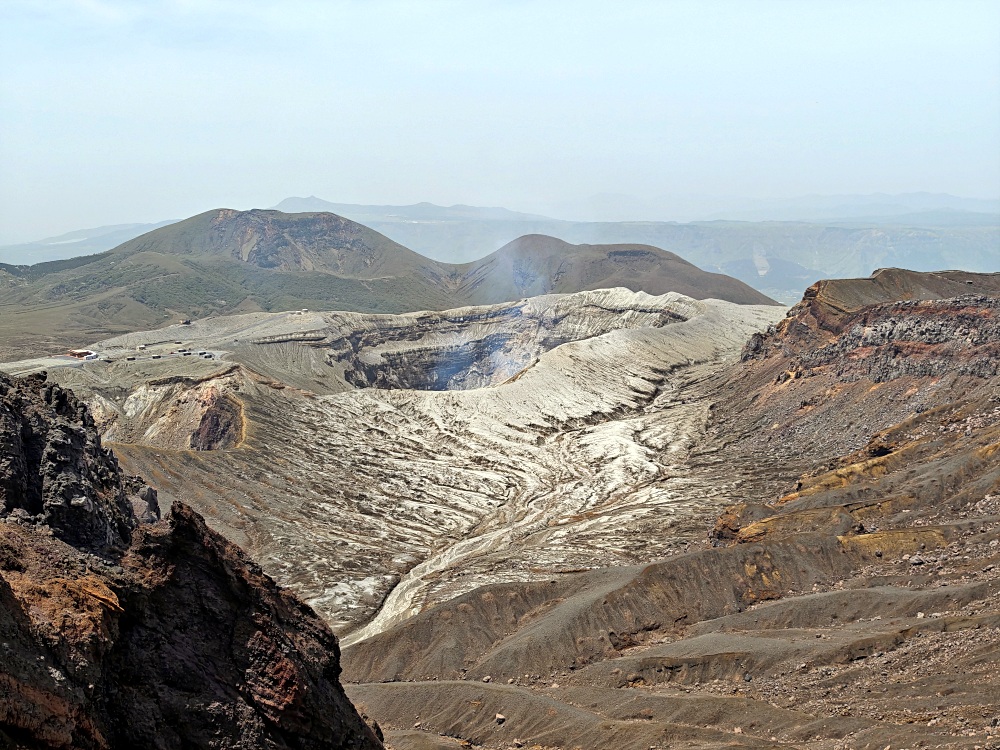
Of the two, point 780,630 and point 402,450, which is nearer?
point 780,630

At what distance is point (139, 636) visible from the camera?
65.3 feet

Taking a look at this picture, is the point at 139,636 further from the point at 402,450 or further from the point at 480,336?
the point at 480,336

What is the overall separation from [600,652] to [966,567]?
61.1 ft

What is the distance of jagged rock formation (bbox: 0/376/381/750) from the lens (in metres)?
16.3

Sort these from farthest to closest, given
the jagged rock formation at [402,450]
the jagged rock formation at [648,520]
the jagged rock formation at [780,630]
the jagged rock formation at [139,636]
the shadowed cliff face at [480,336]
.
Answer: the shadowed cliff face at [480,336], the jagged rock formation at [402,450], the jagged rock formation at [648,520], the jagged rock formation at [780,630], the jagged rock formation at [139,636]

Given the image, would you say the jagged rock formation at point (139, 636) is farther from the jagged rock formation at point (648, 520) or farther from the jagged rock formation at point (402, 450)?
the jagged rock formation at point (402, 450)

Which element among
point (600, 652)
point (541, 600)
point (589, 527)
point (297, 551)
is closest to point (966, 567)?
point (600, 652)

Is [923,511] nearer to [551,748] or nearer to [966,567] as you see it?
[966,567]

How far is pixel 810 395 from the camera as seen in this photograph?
98.9m

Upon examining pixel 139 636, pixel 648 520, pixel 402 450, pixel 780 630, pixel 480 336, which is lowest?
pixel 648 520

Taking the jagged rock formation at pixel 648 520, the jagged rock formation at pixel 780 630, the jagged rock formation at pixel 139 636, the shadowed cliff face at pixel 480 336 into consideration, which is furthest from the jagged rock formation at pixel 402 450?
the jagged rock formation at pixel 139 636

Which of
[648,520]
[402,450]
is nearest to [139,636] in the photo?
[648,520]

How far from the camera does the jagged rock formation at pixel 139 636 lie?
1631 centimetres

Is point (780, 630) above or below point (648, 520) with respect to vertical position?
above
